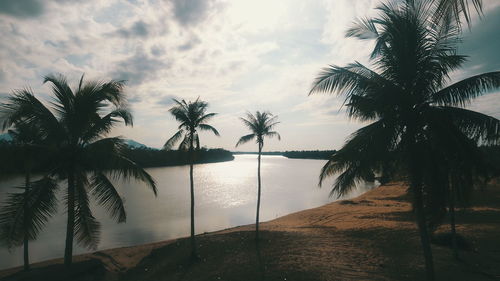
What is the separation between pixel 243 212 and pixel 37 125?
38.2m

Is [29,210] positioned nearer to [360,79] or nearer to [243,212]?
[360,79]

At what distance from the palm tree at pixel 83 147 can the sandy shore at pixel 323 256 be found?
470cm

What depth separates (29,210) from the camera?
7.94m

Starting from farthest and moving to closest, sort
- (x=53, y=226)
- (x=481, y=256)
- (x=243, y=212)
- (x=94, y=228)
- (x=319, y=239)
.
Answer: (x=243, y=212)
(x=53, y=226)
(x=319, y=239)
(x=481, y=256)
(x=94, y=228)

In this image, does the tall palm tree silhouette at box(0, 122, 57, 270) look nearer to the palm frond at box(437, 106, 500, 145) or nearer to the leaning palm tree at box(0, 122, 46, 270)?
the leaning palm tree at box(0, 122, 46, 270)

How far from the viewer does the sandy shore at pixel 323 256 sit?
11.6m

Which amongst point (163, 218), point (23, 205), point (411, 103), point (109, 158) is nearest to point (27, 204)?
point (23, 205)

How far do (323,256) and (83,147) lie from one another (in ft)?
42.4

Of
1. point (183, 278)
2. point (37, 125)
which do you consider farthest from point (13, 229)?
point (183, 278)

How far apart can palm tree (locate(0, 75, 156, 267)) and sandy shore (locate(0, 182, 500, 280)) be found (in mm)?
4698

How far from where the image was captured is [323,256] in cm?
1398

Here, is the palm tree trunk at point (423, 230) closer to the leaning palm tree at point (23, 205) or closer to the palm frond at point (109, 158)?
the palm frond at point (109, 158)

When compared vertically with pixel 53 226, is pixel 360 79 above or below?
above

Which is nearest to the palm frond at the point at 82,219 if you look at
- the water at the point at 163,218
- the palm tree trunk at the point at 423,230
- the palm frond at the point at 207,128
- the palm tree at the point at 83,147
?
the palm tree at the point at 83,147
